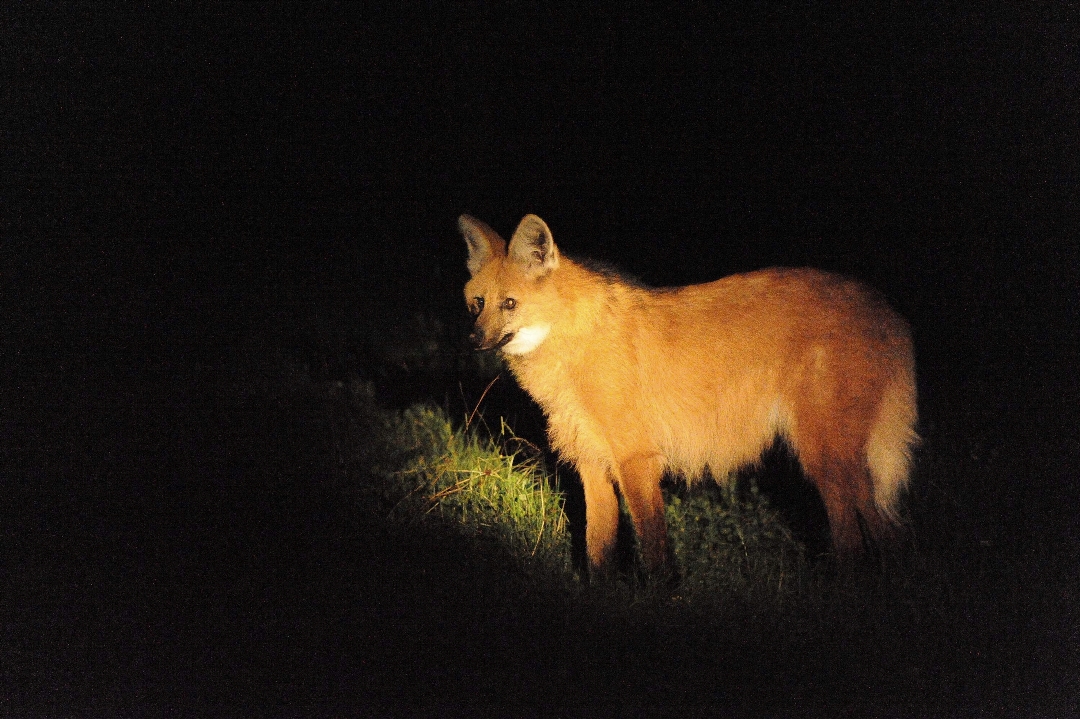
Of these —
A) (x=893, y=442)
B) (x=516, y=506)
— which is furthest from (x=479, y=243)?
(x=893, y=442)

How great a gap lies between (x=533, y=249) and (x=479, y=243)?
1.08 feet

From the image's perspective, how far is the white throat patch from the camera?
373 cm

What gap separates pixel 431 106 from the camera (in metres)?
9.57

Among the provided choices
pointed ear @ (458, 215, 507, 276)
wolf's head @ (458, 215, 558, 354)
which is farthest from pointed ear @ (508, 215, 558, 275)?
pointed ear @ (458, 215, 507, 276)

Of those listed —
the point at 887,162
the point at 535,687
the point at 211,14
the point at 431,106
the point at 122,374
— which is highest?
the point at 211,14

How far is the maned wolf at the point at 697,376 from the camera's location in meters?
3.53

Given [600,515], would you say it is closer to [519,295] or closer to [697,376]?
[697,376]

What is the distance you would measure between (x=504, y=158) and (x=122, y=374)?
4635 mm

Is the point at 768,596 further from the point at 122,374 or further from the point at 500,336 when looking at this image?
the point at 122,374

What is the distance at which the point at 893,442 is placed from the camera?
3619 millimetres

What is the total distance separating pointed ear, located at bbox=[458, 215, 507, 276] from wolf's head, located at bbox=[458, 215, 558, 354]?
9cm

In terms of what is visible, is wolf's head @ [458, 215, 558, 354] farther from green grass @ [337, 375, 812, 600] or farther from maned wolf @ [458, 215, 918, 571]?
green grass @ [337, 375, 812, 600]

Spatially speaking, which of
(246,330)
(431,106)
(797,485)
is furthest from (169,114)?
(797,485)

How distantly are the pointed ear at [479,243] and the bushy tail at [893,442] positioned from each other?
1.79m
